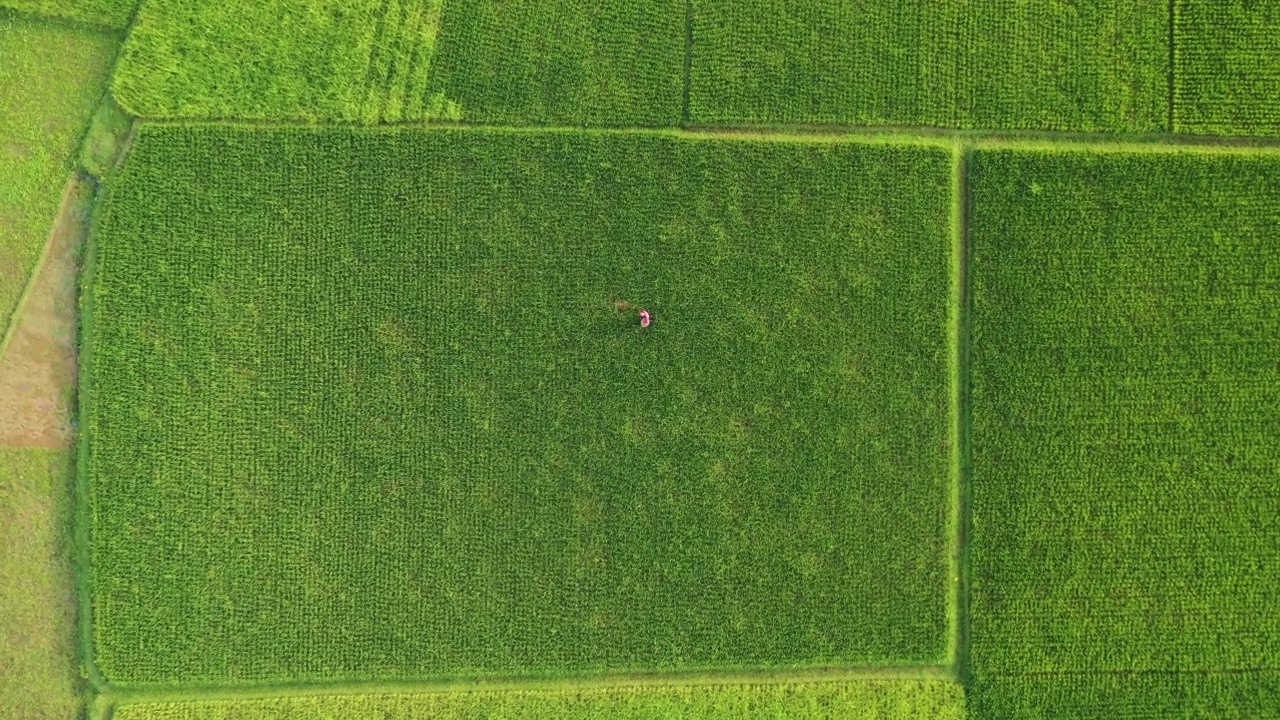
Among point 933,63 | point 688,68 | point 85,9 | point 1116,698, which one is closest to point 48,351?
point 85,9

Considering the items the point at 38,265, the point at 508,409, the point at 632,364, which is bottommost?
the point at 508,409

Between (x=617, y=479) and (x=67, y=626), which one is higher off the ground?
(x=617, y=479)

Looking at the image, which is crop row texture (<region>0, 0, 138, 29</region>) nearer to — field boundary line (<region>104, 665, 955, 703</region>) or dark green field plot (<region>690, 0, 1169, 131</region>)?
dark green field plot (<region>690, 0, 1169, 131</region>)

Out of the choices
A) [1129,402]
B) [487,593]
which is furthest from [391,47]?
[1129,402]

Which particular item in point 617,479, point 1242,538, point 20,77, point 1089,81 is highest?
point 20,77

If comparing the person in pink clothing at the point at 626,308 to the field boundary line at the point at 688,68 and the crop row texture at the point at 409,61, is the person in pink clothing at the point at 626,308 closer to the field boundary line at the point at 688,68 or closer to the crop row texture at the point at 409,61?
the crop row texture at the point at 409,61

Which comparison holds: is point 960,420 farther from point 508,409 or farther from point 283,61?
point 283,61

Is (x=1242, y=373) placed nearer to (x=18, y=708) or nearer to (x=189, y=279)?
(x=189, y=279)

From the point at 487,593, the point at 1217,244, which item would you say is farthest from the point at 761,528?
the point at 1217,244
